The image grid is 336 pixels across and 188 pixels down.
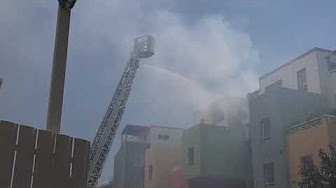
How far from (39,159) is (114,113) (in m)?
31.3

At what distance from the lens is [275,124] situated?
26906mm

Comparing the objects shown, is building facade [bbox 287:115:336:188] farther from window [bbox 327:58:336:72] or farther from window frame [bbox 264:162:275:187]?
window [bbox 327:58:336:72]

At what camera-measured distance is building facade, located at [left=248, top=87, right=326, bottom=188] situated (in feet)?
86.6

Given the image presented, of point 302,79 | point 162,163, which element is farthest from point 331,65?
point 162,163

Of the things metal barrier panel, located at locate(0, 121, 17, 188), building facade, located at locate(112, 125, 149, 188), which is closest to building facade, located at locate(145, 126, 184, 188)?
building facade, located at locate(112, 125, 149, 188)

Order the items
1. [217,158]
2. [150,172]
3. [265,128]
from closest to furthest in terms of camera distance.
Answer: [265,128]
[217,158]
[150,172]

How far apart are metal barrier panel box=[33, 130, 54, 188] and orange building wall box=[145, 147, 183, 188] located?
126ft

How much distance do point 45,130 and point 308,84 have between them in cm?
2698

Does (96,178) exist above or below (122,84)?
below

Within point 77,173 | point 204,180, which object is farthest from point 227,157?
point 77,173

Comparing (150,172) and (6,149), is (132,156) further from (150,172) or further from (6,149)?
(6,149)

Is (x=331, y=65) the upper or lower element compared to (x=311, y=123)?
upper

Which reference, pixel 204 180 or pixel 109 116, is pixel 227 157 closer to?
pixel 204 180

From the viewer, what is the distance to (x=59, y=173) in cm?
552
